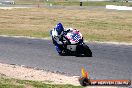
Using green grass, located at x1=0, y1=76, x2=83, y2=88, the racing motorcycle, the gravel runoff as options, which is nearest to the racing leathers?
the racing motorcycle

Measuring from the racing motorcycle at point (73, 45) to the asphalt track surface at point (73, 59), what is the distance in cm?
45

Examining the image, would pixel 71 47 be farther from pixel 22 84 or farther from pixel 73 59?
pixel 22 84

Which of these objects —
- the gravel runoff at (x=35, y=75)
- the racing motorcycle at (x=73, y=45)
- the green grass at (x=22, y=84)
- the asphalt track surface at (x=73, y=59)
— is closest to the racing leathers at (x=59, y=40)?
the racing motorcycle at (x=73, y=45)

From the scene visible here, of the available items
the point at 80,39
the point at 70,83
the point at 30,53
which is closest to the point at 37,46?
the point at 30,53

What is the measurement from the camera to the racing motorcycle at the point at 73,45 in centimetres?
1857

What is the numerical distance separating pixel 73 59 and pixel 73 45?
1086 millimetres

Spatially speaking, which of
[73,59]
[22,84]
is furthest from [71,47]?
[22,84]

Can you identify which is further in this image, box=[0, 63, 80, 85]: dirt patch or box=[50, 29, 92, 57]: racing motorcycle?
Answer: box=[50, 29, 92, 57]: racing motorcycle

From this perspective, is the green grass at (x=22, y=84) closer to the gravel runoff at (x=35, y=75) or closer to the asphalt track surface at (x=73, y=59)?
the gravel runoff at (x=35, y=75)

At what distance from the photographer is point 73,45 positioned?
1866 cm

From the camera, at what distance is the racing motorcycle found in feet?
60.9

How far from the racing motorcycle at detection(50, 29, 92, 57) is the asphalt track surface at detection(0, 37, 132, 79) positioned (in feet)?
1.47

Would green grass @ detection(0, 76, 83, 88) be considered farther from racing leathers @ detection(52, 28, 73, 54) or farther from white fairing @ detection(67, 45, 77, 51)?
racing leathers @ detection(52, 28, 73, 54)

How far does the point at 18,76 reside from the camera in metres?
13.5
